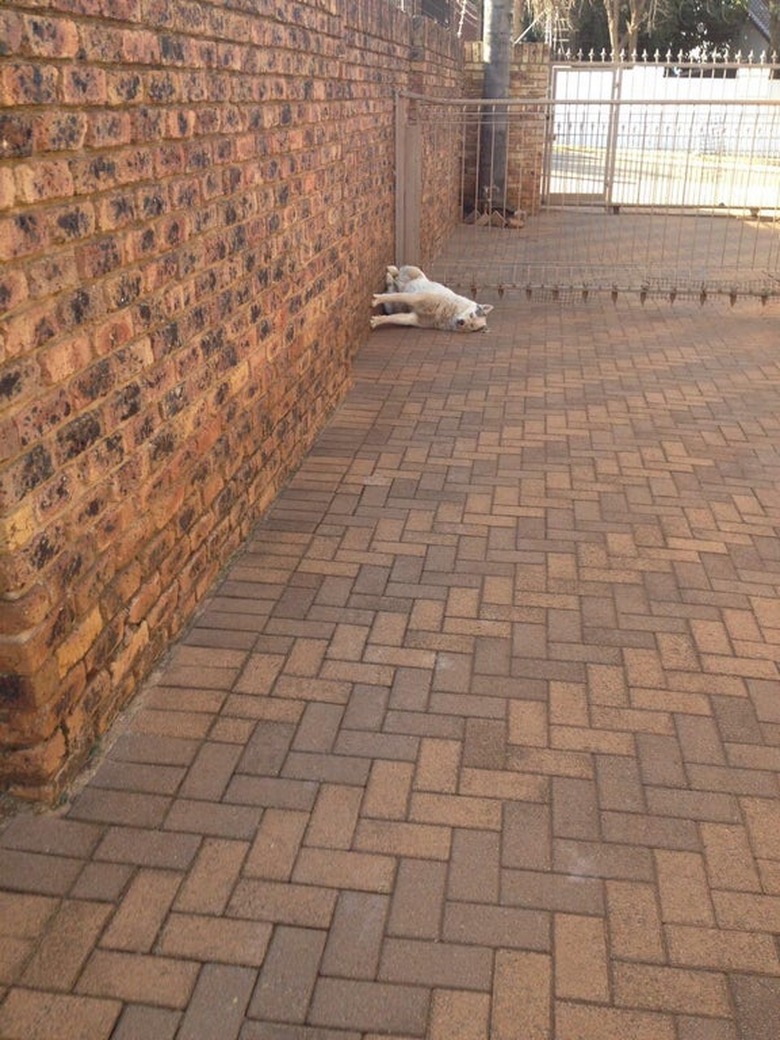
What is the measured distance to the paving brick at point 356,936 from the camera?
6.96 feet

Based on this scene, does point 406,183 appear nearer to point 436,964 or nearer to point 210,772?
point 210,772

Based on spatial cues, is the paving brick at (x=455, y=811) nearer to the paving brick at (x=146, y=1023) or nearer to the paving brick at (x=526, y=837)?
the paving brick at (x=526, y=837)

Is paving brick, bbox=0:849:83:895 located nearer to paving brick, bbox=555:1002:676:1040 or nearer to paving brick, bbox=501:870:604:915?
paving brick, bbox=501:870:604:915

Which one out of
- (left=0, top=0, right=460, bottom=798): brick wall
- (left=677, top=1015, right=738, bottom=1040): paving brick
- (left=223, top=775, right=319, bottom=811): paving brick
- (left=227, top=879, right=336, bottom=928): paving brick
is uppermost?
(left=0, top=0, right=460, bottom=798): brick wall

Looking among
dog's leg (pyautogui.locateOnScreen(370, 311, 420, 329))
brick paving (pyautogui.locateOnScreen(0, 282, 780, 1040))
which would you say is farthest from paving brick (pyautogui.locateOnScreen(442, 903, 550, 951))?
dog's leg (pyautogui.locateOnScreen(370, 311, 420, 329))

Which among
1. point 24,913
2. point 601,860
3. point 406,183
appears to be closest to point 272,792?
point 24,913

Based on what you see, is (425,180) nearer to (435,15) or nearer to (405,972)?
(435,15)

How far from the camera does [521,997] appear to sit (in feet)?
6.75

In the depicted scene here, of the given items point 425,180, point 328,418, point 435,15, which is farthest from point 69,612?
point 435,15

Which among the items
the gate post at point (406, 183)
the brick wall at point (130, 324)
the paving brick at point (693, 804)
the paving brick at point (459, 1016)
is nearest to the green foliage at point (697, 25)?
the gate post at point (406, 183)

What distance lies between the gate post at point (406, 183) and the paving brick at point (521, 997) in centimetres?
740

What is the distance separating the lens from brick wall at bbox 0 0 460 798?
2281 millimetres

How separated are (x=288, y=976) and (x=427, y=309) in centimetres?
668

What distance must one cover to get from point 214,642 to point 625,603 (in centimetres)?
157
